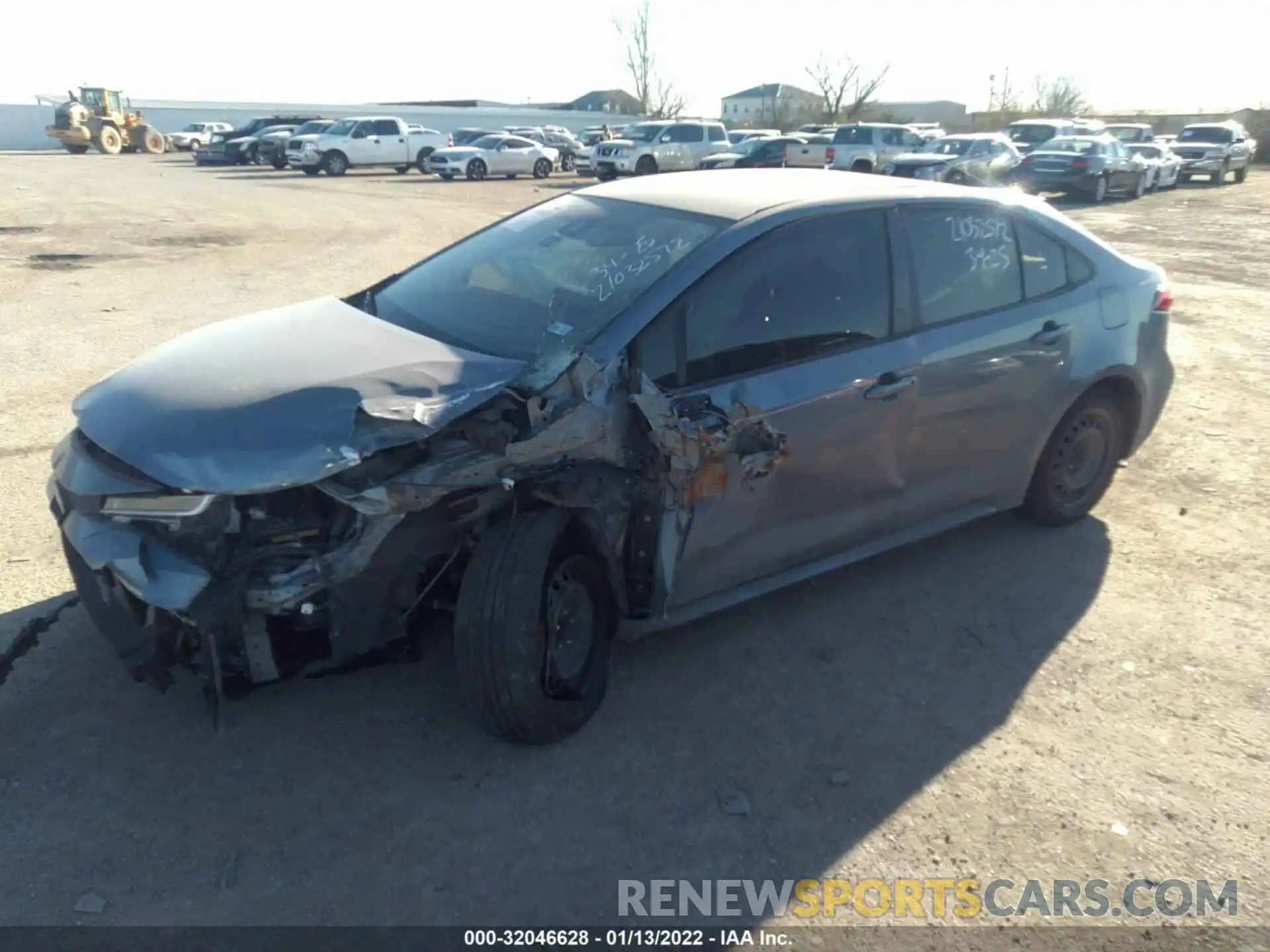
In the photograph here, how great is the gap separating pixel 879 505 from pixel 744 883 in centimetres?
180

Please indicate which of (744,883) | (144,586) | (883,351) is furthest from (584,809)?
(883,351)

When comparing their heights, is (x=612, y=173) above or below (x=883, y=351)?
below

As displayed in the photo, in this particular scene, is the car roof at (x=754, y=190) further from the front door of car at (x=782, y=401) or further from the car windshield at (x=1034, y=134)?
the car windshield at (x=1034, y=134)

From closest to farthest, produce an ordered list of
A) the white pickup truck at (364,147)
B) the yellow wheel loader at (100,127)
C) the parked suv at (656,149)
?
the parked suv at (656,149), the white pickup truck at (364,147), the yellow wheel loader at (100,127)

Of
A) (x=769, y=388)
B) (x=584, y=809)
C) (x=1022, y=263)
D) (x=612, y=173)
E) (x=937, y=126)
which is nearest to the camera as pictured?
(x=584, y=809)

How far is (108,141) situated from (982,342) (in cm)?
4979

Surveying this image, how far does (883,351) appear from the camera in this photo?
389 centimetres

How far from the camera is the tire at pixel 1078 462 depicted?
187 inches

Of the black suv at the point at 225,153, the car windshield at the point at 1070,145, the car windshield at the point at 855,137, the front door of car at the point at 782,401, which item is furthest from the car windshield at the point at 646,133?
the front door of car at the point at 782,401

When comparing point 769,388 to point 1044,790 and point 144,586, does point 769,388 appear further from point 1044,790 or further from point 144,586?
point 144,586

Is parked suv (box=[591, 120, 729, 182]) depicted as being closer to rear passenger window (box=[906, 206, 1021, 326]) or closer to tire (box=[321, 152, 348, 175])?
tire (box=[321, 152, 348, 175])

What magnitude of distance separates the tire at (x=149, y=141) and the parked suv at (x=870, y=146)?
34988 mm

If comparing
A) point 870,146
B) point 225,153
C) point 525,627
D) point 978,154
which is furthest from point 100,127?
point 525,627

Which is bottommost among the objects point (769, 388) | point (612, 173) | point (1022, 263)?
point (612, 173)
